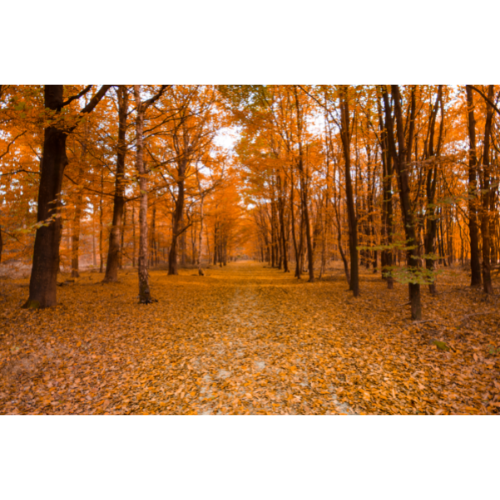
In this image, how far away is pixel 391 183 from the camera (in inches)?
451

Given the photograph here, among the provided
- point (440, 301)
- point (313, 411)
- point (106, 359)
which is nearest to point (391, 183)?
point (440, 301)

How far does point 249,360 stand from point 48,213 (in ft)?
22.0

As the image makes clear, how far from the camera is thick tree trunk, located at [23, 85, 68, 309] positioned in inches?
280

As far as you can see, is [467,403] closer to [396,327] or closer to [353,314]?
[396,327]

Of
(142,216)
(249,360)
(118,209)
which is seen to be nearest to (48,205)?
(142,216)

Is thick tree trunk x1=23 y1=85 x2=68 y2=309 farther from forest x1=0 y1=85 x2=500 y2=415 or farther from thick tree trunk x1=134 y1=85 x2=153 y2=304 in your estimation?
thick tree trunk x1=134 y1=85 x2=153 y2=304

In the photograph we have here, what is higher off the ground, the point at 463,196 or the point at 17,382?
the point at 463,196

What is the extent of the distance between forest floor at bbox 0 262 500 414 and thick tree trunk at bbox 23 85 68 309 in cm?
Result: 60

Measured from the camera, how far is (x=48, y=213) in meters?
7.11

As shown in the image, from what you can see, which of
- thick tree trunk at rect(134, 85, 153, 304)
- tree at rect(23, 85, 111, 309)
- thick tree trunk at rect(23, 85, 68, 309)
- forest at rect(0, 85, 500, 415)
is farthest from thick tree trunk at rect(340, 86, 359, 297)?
thick tree trunk at rect(23, 85, 68, 309)

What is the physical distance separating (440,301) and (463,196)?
180 inches

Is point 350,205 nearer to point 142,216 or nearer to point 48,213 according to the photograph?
point 142,216

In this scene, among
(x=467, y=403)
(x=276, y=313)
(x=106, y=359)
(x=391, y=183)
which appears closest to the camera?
(x=467, y=403)

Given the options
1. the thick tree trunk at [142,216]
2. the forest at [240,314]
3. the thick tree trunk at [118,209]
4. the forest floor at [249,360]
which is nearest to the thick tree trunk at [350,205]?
the forest at [240,314]
